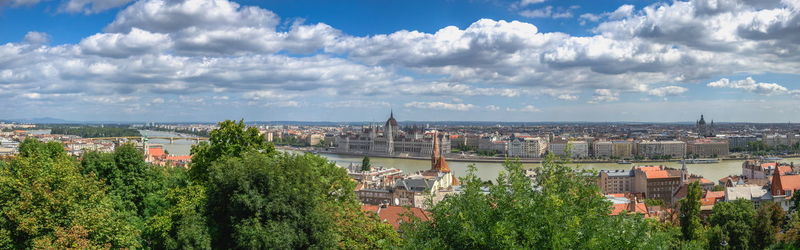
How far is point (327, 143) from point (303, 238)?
291ft

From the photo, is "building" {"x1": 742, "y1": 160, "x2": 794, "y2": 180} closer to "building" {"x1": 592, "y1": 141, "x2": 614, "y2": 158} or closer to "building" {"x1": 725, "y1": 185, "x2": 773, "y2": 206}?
"building" {"x1": 725, "y1": 185, "x2": 773, "y2": 206}

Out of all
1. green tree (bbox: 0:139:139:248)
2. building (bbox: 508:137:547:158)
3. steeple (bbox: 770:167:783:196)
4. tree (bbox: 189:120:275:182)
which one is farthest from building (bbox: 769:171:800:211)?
→ building (bbox: 508:137:547:158)

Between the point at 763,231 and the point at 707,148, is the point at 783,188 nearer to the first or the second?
the point at 763,231

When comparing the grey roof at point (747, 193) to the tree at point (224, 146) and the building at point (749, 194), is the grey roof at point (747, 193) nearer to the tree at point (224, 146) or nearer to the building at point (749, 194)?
the building at point (749, 194)

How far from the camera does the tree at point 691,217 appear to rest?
15.6 m

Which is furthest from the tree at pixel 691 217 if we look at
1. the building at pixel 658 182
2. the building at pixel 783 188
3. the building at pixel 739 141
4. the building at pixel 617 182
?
the building at pixel 739 141

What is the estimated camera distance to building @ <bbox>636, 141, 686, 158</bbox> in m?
71.9

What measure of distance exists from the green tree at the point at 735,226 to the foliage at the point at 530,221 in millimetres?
10993

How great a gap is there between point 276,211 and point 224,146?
12.3ft

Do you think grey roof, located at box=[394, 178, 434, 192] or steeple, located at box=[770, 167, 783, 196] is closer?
steeple, located at box=[770, 167, 783, 196]

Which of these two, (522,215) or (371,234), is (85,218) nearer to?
(371,234)

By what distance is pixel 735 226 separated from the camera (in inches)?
603

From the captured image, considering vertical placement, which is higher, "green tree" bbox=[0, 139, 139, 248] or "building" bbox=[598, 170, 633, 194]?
"green tree" bbox=[0, 139, 139, 248]

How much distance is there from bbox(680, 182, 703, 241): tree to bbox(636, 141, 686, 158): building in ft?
187
